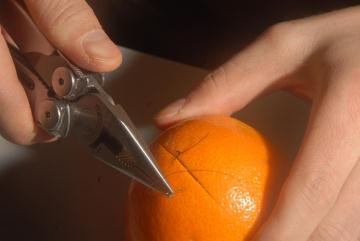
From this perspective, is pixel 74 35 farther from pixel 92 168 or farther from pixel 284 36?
pixel 92 168

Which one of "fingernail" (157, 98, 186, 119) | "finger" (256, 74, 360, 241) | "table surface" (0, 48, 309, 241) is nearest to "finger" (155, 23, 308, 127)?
"fingernail" (157, 98, 186, 119)

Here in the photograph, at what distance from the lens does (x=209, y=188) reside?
0.83 m

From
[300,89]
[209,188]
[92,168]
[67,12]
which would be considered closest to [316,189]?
[209,188]

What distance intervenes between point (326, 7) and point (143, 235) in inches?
28.1

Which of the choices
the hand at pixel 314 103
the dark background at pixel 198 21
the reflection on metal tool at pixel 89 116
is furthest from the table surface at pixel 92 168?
the reflection on metal tool at pixel 89 116

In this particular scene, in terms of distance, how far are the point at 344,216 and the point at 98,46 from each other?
1.63 feet

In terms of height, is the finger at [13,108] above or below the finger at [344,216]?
above

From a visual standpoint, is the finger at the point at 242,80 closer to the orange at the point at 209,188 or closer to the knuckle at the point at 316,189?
the orange at the point at 209,188

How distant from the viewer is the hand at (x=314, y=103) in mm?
823

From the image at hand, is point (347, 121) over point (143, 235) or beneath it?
over

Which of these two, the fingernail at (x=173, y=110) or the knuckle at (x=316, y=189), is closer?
the knuckle at (x=316, y=189)

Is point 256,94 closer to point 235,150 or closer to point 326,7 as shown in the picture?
point 235,150

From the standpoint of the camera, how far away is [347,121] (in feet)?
2.78

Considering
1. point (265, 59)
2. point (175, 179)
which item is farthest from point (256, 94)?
point (175, 179)
